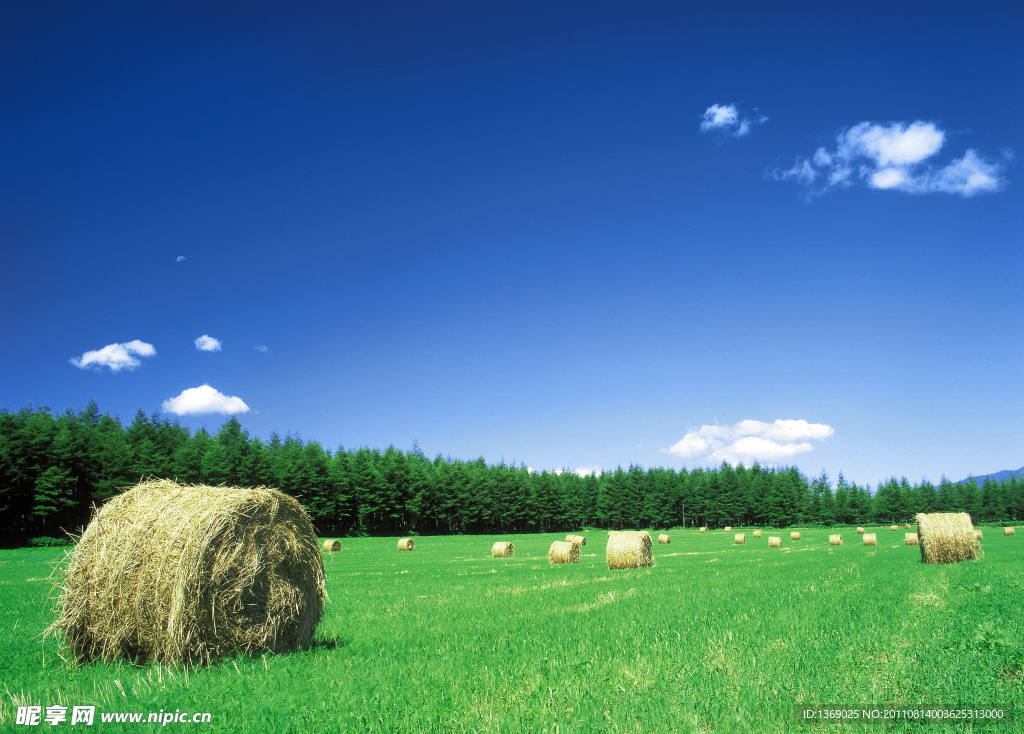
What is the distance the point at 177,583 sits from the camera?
8430 millimetres

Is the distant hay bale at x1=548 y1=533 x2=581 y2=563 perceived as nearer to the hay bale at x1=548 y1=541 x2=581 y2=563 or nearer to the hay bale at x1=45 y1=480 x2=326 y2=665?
the hay bale at x1=548 y1=541 x2=581 y2=563

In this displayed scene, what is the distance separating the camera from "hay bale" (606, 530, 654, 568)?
83.8 feet

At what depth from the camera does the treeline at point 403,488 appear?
60.8 m

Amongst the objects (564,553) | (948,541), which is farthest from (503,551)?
(948,541)

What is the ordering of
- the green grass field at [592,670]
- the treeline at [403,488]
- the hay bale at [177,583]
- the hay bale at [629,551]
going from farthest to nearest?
1. the treeline at [403,488]
2. the hay bale at [629,551]
3. the hay bale at [177,583]
4. the green grass field at [592,670]

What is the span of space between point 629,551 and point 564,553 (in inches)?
202

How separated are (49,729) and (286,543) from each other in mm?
4254

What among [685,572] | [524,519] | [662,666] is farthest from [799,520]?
[662,666]

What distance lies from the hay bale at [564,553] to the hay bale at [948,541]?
15187mm

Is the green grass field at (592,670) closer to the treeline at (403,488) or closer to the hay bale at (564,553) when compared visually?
the hay bale at (564,553)

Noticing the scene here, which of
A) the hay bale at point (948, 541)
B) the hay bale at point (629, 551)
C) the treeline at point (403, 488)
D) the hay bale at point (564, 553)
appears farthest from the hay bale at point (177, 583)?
the treeline at point (403, 488)

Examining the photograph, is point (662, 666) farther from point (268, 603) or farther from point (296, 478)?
point (296, 478)

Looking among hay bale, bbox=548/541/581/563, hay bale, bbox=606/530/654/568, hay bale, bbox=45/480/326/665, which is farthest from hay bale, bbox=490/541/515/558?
hay bale, bbox=45/480/326/665

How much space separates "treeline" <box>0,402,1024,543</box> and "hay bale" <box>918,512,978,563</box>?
49174mm
